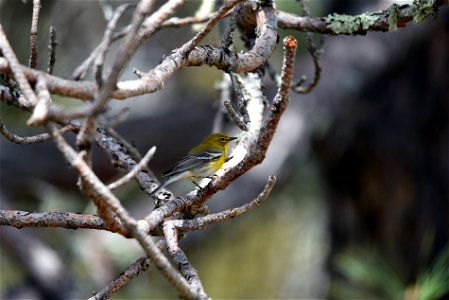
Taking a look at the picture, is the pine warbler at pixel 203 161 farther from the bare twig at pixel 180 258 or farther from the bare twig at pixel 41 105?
the bare twig at pixel 41 105

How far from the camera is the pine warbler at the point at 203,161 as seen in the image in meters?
2.56

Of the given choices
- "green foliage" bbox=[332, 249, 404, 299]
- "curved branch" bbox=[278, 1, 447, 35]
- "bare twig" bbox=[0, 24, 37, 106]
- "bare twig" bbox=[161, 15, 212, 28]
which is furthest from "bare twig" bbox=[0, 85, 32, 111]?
"green foliage" bbox=[332, 249, 404, 299]

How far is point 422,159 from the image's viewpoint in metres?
3.04

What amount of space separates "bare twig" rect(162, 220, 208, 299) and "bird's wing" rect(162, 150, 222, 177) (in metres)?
1.29

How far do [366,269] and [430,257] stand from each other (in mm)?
372

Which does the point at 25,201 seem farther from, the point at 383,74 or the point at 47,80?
the point at 47,80

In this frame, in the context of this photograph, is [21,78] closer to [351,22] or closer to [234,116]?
[234,116]

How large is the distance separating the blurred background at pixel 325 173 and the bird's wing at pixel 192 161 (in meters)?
0.22

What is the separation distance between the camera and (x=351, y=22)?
1.62 m

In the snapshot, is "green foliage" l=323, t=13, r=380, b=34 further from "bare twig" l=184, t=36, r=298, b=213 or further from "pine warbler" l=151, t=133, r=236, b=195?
"pine warbler" l=151, t=133, r=236, b=195

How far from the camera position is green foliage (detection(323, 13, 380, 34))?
1598mm

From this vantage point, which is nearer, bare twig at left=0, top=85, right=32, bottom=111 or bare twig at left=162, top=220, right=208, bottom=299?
bare twig at left=162, top=220, right=208, bottom=299

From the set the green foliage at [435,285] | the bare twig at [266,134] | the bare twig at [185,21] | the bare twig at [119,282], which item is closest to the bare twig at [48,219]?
the bare twig at [119,282]

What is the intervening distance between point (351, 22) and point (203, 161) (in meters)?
1.16
